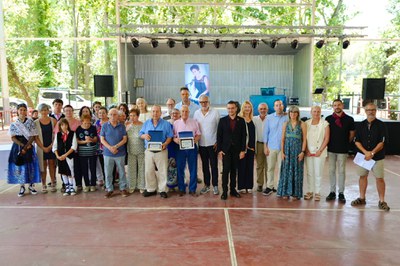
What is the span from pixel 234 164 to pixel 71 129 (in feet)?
8.28

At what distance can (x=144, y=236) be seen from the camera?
3756 mm

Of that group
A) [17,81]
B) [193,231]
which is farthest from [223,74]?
[193,231]

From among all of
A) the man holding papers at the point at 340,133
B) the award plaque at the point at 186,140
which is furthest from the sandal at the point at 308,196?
the award plaque at the point at 186,140

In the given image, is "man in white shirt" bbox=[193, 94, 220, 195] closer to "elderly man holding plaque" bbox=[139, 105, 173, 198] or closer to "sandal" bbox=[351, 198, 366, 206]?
"elderly man holding plaque" bbox=[139, 105, 173, 198]

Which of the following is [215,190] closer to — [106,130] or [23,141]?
[106,130]

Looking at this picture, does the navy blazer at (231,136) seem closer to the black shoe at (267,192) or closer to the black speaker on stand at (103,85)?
the black shoe at (267,192)

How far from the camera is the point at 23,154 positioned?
5.14m

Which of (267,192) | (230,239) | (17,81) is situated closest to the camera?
(230,239)

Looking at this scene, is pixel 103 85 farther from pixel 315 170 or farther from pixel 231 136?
pixel 315 170

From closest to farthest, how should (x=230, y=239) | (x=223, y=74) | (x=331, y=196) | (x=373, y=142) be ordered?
(x=230, y=239), (x=373, y=142), (x=331, y=196), (x=223, y=74)

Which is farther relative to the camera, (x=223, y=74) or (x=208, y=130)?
(x=223, y=74)

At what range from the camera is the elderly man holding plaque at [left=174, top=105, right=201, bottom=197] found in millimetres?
4996

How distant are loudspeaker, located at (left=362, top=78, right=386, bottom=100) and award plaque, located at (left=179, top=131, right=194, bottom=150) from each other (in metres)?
7.33

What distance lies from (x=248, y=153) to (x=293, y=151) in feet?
2.21
